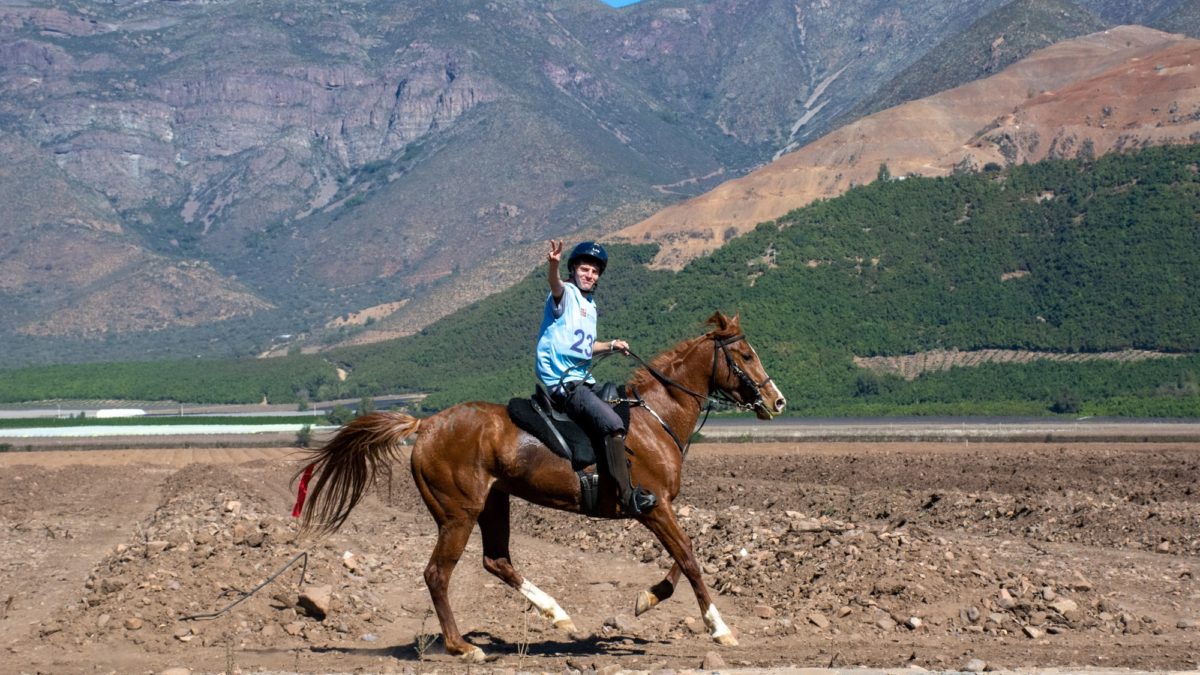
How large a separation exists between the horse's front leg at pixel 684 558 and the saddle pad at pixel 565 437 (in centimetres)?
77

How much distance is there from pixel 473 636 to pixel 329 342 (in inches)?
5913

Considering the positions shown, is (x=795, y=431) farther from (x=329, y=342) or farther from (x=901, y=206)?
(x=329, y=342)

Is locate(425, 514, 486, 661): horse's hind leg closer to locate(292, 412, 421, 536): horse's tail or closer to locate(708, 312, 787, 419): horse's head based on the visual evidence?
locate(292, 412, 421, 536): horse's tail

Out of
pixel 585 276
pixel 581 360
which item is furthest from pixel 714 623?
pixel 585 276

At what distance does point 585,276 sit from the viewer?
1523cm

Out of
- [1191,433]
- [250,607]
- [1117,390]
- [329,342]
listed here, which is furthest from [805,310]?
[329,342]

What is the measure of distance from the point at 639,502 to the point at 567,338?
64.4 inches

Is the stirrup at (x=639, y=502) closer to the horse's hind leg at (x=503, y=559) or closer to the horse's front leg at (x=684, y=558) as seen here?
the horse's front leg at (x=684, y=558)

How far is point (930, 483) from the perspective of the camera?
33562 millimetres

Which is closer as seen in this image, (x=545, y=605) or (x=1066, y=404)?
(x=545, y=605)

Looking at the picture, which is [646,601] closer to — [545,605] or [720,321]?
[545,605]

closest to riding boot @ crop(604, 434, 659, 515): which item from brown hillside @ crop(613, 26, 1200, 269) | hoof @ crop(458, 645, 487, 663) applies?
hoof @ crop(458, 645, 487, 663)

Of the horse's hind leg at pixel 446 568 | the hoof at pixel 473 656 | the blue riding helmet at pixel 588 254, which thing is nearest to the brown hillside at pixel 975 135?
the blue riding helmet at pixel 588 254

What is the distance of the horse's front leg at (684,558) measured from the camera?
48.4ft
